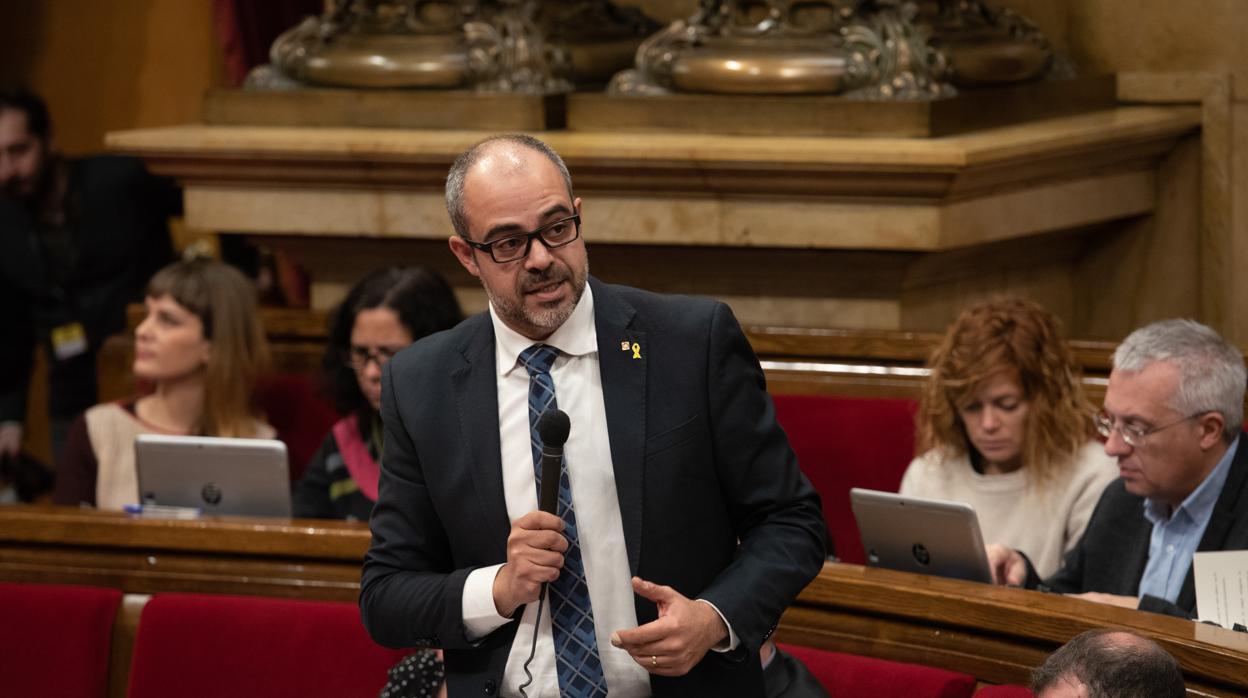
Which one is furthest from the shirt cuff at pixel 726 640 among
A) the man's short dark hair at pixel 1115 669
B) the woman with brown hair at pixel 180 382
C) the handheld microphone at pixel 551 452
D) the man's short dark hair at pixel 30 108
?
the man's short dark hair at pixel 30 108

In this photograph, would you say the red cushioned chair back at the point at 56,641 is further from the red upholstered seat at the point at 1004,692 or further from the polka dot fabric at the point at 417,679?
the red upholstered seat at the point at 1004,692

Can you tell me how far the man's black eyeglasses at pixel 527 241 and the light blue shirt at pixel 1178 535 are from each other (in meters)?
1.30

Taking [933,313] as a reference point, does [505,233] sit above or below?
above

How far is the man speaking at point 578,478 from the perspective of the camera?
8.20ft

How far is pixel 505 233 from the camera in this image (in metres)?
2.46

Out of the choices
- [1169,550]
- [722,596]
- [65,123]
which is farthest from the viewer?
[65,123]

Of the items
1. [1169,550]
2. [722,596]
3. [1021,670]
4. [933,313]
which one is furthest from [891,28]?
[722,596]

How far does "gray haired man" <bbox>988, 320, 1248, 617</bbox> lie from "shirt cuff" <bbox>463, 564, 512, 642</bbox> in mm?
→ 1116

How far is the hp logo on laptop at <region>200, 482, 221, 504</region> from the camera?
3916mm

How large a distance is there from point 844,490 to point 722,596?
1.86 metres

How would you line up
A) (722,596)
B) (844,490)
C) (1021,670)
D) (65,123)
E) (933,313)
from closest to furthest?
(722,596), (1021,670), (844,490), (933,313), (65,123)

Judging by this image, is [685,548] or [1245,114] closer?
[685,548]

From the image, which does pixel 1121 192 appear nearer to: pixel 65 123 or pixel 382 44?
pixel 382 44

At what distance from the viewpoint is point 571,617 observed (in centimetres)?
255
